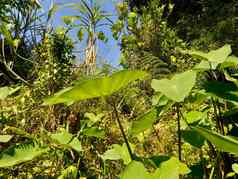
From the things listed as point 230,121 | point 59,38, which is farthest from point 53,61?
point 230,121

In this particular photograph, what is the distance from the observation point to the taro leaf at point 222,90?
0.85 metres

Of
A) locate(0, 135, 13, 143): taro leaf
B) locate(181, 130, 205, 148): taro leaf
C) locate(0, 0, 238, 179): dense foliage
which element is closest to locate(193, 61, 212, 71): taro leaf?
locate(0, 0, 238, 179): dense foliage

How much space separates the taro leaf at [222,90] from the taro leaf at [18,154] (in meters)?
0.28

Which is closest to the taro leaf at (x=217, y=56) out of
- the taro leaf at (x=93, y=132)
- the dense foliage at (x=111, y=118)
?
the dense foliage at (x=111, y=118)

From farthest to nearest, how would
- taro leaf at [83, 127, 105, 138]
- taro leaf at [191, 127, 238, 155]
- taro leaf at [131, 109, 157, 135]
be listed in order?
1. taro leaf at [83, 127, 105, 138]
2. taro leaf at [131, 109, 157, 135]
3. taro leaf at [191, 127, 238, 155]

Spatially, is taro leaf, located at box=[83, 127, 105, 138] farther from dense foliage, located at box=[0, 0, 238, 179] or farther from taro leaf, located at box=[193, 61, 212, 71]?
taro leaf, located at box=[193, 61, 212, 71]

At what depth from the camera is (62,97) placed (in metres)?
0.72

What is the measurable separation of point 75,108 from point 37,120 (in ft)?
0.52

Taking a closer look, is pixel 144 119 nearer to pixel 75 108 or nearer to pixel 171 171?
pixel 171 171

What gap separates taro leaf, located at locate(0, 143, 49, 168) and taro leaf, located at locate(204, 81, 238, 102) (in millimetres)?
285

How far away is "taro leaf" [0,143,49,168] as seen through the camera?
0.85m

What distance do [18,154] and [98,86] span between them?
0.74 feet

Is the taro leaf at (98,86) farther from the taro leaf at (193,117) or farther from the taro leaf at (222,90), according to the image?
the taro leaf at (193,117)

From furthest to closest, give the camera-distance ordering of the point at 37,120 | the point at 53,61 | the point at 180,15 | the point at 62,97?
1. the point at 180,15
2. the point at 53,61
3. the point at 37,120
4. the point at 62,97
